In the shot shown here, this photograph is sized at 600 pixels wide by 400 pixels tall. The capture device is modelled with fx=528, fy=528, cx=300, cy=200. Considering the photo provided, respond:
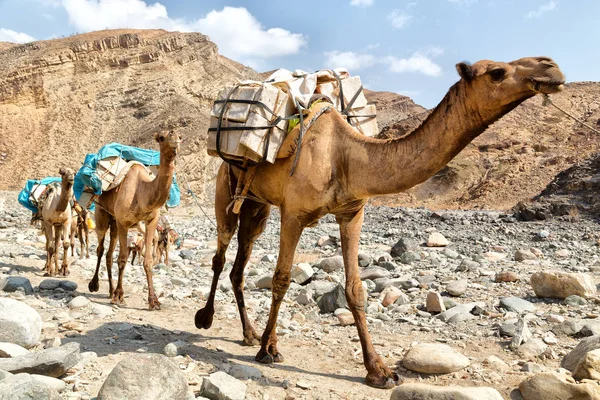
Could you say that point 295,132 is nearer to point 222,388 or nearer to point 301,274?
point 222,388

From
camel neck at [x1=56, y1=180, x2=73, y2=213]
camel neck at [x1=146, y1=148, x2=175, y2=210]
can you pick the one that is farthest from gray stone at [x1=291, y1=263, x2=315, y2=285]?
camel neck at [x1=56, y1=180, x2=73, y2=213]

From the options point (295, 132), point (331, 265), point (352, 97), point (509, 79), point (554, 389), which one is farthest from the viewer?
point (331, 265)

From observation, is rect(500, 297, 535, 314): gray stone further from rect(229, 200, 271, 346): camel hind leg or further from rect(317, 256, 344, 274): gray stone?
rect(317, 256, 344, 274): gray stone

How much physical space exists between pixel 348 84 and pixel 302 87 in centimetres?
52

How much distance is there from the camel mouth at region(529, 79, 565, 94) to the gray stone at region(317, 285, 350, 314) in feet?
13.8

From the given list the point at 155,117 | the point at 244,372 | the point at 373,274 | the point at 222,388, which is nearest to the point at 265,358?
the point at 244,372

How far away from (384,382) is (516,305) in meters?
3.02

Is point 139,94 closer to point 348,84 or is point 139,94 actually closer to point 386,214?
point 386,214

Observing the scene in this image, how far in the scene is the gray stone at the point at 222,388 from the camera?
12.3 feet

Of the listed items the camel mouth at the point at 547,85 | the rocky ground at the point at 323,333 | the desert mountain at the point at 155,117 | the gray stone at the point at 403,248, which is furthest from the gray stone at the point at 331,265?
the desert mountain at the point at 155,117

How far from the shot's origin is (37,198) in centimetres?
1255

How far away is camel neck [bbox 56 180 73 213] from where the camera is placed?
1011cm

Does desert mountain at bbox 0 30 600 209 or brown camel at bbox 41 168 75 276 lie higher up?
desert mountain at bbox 0 30 600 209

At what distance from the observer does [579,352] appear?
442cm
